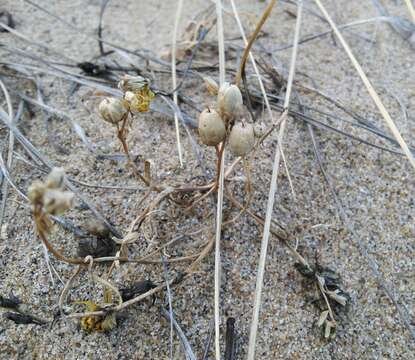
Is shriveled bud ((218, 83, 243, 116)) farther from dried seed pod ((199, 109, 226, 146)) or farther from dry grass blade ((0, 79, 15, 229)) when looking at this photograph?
dry grass blade ((0, 79, 15, 229))

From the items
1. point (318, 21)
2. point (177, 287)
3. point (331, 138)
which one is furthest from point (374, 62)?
point (177, 287)

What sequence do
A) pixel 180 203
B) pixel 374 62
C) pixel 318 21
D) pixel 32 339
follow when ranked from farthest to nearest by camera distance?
pixel 318 21 < pixel 374 62 < pixel 180 203 < pixel 32 339

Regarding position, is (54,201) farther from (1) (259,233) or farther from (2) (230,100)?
(1) (259,233)

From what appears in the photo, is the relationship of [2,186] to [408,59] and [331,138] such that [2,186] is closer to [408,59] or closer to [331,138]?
[331,138]

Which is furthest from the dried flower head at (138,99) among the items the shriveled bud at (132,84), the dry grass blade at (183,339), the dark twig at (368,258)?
the dark twig at (368,258)

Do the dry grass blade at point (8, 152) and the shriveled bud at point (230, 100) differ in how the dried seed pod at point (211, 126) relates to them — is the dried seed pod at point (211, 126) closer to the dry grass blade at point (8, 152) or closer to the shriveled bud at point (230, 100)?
the shriveled bud at point (230, 100)

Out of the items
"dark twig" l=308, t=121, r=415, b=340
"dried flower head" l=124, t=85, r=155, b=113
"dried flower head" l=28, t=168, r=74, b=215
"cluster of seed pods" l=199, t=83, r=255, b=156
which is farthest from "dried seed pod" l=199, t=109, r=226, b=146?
"dark twig" l=308, t=121, r=415, b=340
